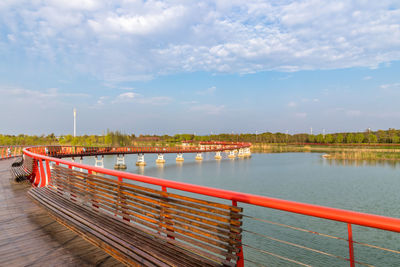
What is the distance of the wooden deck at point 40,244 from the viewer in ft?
9.76

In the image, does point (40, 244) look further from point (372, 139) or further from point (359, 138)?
point (372, 139)

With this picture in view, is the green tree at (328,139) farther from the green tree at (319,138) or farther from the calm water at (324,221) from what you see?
the calm water at (324,221)

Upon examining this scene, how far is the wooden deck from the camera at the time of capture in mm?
2975

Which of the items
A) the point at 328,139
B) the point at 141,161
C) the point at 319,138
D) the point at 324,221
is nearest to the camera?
the point at 324,221

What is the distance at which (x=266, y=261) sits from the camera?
9320mm

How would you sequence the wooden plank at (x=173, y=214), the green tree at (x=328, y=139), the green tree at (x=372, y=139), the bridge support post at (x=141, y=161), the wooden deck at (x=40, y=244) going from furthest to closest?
the green tree at (x=328, y=139), the green tree at (x=372, y=139), the bridge support post at (x=141, y=161), the wooden deck at (x=40, y=244), the wooden plank at (x=173, y=214)

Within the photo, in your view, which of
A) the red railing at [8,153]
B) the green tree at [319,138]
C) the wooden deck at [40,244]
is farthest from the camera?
the green tree at [319,138]

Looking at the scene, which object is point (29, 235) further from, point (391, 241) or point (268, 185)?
point (268, 185)

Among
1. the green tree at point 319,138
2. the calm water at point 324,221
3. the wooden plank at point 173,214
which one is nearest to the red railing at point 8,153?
the calm water at point 324,221

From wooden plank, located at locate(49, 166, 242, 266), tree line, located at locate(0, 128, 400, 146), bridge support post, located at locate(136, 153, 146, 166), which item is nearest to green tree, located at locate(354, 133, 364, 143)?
tree line, located at locate(0, 128, 400, 146)

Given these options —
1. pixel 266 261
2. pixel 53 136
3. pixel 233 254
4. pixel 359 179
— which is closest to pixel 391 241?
pixel 266 261

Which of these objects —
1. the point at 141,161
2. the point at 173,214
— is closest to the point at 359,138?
the point at 141,161

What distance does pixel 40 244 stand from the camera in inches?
136

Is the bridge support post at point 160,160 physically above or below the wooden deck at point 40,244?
below
